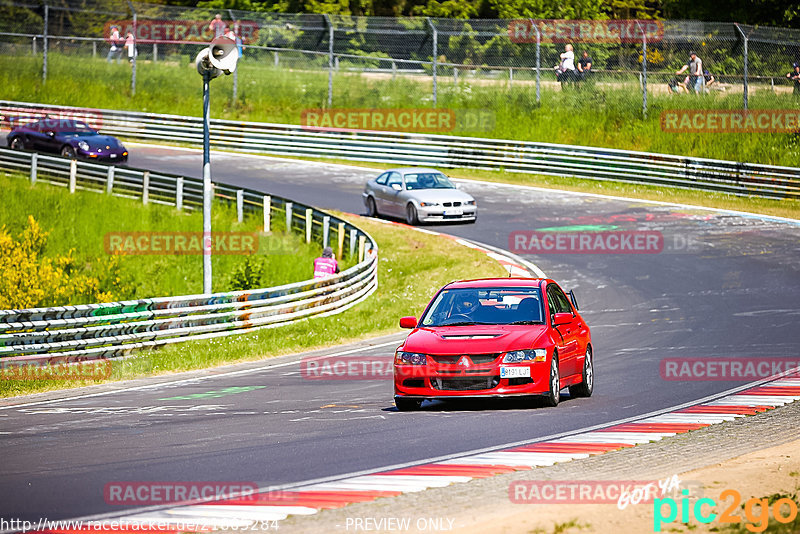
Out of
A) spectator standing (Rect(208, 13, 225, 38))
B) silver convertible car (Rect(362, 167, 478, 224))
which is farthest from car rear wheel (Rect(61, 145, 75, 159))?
silver convertible car (Rect(362, 167, 478, 224))

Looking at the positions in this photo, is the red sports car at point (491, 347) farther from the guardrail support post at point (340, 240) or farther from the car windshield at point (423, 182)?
the car windshield at point (423, 182)

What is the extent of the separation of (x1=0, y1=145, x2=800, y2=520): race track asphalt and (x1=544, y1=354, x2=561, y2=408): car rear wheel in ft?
0.63

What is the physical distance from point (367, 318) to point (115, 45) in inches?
1146

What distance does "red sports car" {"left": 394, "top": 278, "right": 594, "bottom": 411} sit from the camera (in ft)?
38.5

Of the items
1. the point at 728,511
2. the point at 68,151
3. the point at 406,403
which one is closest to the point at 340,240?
the point at 68,151

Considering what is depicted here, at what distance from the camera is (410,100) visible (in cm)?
4394

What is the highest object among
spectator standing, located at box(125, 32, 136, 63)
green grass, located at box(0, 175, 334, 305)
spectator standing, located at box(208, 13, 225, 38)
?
spectator standing, located at box(208, 13, 225, 38)

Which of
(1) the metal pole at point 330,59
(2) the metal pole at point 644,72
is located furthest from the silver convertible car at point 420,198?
(1) the metal pole at point 330,59

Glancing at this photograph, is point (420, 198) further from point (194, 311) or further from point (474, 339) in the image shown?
point (474, 339)

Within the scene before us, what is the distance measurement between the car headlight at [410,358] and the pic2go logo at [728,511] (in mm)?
4541

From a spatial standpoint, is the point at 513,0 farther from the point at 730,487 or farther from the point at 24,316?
the point at 730,487

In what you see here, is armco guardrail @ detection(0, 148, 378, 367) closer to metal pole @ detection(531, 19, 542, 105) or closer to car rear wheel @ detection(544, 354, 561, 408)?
car rear wheel @ detection(544, 354, 561, 408)

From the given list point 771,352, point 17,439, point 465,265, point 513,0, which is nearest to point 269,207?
point 465,265

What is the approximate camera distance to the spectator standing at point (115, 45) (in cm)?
4697
